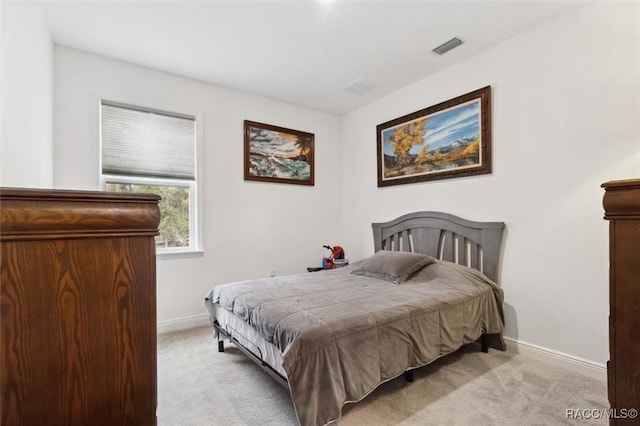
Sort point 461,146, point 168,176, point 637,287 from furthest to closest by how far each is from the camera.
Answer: point 168,176
point 461,146
point 637,287

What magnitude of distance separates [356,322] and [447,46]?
262 cm

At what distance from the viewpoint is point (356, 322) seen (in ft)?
5.89

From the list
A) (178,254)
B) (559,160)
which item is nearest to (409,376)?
(559,160)

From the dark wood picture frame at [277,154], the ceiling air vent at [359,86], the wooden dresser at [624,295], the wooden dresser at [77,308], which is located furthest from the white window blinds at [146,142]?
the wooden dresser at [624,295]

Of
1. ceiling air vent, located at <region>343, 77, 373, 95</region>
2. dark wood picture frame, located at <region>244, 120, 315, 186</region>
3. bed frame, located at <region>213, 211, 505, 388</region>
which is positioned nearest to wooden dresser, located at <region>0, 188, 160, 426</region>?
bed frame, located at <region>213, 211, 505, 388</region>

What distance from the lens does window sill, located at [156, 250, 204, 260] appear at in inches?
125

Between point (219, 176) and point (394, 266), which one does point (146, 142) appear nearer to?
point (219, 176)

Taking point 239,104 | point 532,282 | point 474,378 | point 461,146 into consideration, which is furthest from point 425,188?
point 239,104

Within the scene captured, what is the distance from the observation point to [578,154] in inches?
91.8

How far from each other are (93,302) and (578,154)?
307 cm

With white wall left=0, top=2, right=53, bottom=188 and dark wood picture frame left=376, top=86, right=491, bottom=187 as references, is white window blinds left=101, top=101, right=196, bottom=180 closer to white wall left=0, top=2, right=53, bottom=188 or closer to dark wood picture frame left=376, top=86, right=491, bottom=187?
white wall left=0, top=2, right=53, bottom=188

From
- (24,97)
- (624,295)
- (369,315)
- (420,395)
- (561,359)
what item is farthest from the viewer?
(561,359)

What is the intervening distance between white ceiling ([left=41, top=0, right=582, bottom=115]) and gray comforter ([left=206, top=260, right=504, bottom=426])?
6.88 feet

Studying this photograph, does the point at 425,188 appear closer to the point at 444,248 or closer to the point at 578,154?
the point at 444,248
